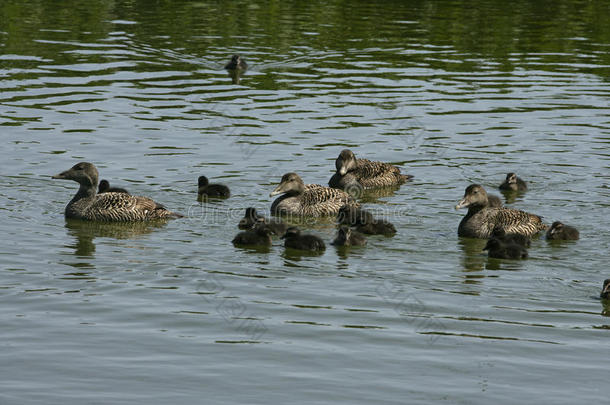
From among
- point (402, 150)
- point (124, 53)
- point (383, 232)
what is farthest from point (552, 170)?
point (124, 53)

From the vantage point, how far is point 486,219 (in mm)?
14875

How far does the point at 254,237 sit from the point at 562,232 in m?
3.76

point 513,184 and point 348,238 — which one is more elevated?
point 513,184

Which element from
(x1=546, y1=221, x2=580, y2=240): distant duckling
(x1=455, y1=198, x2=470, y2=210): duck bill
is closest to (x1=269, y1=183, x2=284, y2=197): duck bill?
(x1=455, y1=198, x2=470, y2=210): duck bill

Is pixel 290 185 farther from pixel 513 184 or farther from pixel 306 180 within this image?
pixel 513 184

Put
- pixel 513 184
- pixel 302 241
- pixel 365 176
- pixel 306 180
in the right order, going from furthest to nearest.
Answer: pixel 306 180, pixel 365 176, pixel 513 184, pixel 302 241

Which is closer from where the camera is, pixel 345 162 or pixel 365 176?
pixel 345 162

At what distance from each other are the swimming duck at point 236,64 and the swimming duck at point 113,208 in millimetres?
10056

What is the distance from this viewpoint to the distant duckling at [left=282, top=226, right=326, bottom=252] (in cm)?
1374

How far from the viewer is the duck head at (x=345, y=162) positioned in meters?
17.3

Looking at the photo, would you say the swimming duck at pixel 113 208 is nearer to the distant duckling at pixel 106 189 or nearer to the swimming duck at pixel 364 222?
the distant duckling at pixel 106 189

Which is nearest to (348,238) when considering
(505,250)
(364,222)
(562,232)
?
(364,222)

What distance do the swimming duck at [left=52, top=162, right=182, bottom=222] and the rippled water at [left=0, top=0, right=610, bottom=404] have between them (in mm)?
185

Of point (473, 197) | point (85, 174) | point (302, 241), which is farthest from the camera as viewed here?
Result: point (85, 174)
